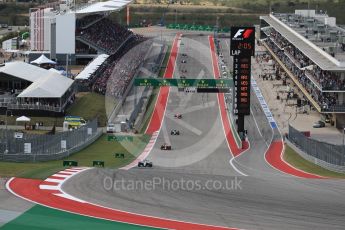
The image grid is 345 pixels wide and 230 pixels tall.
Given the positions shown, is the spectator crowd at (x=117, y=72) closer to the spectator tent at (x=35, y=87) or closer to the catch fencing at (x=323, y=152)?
the spectator tent at (x=35, y=87)

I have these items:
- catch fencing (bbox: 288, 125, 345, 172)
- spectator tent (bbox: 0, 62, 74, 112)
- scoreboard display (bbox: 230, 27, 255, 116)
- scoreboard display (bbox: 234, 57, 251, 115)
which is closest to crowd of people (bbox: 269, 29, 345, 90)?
scoreboard display (bbox: 234, 57, 251, 115)

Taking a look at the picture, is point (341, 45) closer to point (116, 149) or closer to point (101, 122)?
point (101, 122)

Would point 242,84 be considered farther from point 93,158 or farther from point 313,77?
point 313,77

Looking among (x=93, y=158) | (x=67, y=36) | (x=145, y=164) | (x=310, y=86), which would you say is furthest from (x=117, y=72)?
(x=145, y=164)

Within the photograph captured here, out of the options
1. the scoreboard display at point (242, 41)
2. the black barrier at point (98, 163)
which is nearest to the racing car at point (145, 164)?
the black barrier at point (98, 163)

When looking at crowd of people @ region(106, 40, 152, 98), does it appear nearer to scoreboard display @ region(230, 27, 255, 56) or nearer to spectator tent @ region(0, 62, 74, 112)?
spectator tent @ region(0, 62, 74, 112)
